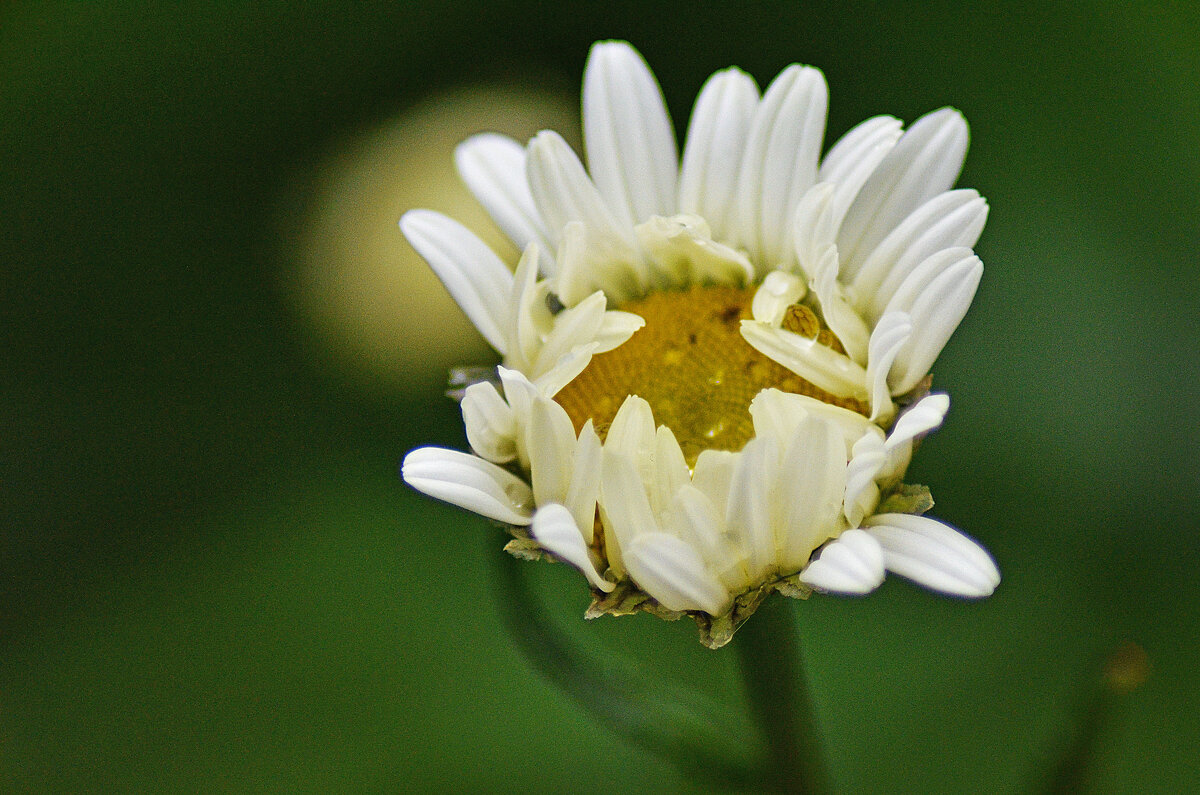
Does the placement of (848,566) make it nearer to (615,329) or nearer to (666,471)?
(666,471)

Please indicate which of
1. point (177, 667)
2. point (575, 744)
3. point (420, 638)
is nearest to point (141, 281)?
point (177, 667)

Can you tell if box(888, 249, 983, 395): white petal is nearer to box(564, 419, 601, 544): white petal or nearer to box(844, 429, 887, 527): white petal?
box(844, 429, 887, 527): white petal

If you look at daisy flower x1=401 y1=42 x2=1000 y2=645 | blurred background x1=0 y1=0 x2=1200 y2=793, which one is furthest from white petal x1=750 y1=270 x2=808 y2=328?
blurred background x1=0 y1=0 x2=1200 y2=793

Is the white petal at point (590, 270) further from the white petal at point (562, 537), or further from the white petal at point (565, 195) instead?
the white petal at point (562, 537)

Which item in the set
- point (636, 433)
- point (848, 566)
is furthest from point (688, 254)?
point (848, 566)

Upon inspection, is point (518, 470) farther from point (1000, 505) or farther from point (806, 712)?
point (1000, 505)

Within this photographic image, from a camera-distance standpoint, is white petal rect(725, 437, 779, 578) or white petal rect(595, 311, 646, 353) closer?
white petal rect(725, 437, 779, 578)
